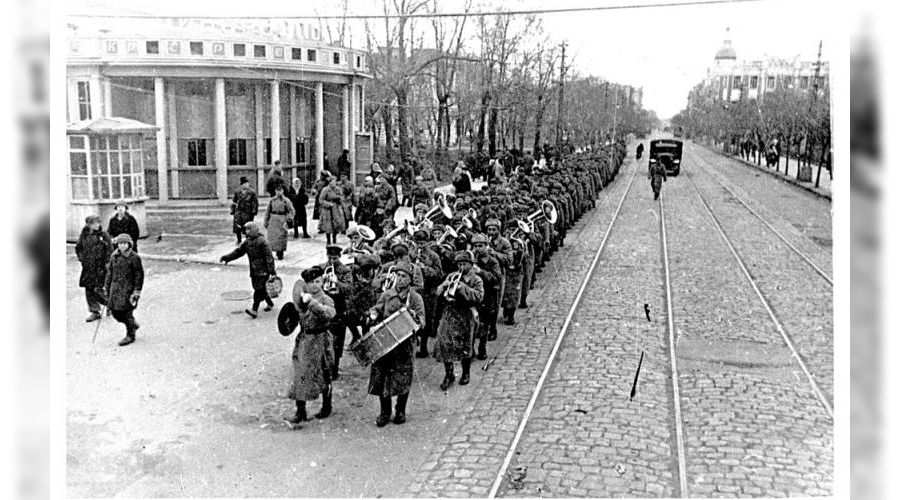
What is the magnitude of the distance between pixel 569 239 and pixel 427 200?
3.69 meters

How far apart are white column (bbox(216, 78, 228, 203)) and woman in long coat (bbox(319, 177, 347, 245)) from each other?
737 centimetres

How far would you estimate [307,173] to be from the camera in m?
26.0

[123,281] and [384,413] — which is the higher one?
[123,281]

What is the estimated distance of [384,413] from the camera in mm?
7379

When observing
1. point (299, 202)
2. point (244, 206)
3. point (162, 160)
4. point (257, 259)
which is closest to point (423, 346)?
point (257, 259)

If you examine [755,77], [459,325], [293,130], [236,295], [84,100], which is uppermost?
[755,77]

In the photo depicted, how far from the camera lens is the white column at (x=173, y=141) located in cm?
2261

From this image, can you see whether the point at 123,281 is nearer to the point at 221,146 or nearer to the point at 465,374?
the point at 465,374

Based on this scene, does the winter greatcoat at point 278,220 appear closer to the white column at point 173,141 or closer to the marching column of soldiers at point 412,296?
the marching column of soldiers at point 412,296

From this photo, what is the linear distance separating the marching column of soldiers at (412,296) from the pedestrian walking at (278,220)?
2.61m

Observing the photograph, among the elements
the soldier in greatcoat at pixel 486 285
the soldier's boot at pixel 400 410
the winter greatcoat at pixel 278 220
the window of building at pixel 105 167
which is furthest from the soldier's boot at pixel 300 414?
the window of building at pixel 105 167

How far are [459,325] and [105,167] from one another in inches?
417
